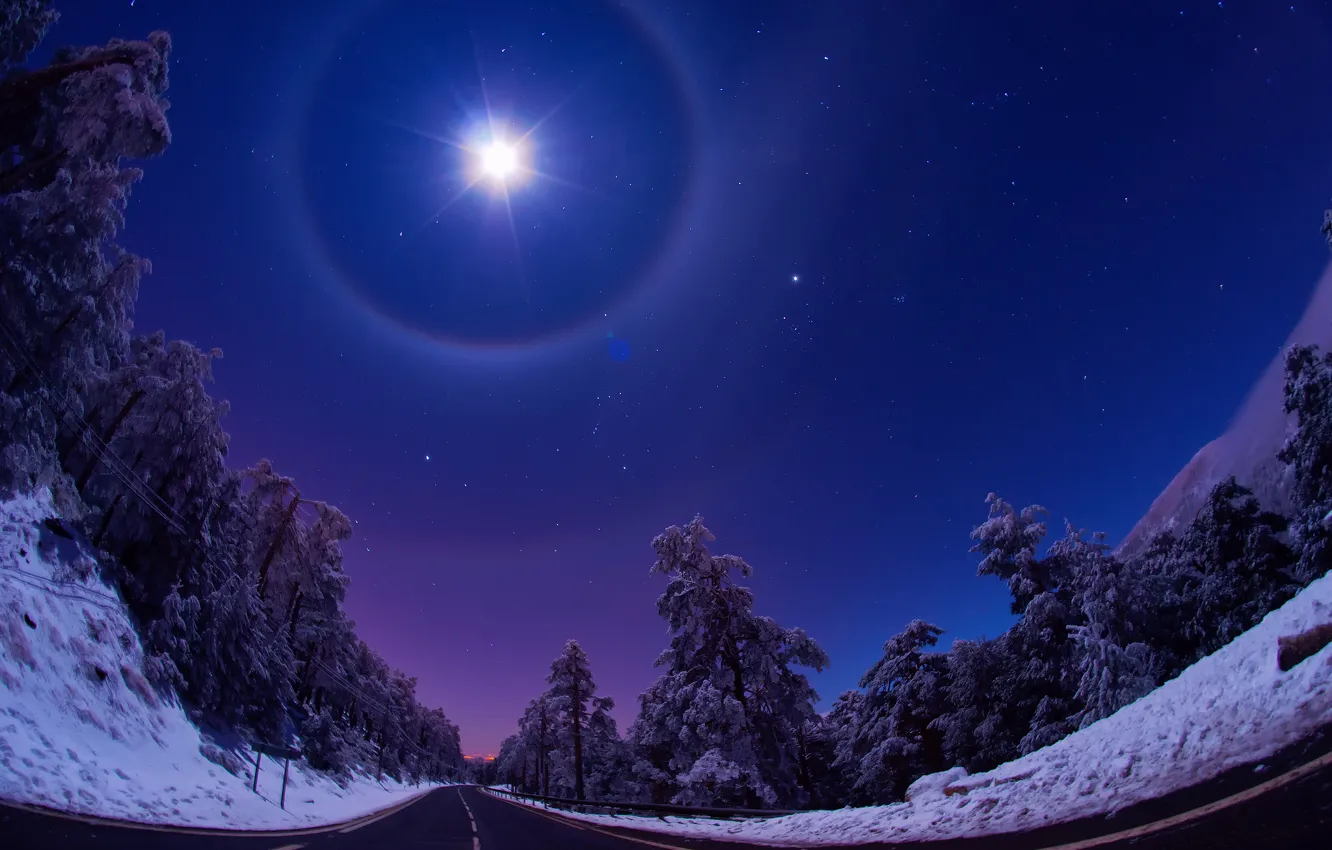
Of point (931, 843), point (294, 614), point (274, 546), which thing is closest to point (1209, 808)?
point (931, 843)

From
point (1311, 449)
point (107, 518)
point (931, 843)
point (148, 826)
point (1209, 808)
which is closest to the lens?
point (1209, 808)

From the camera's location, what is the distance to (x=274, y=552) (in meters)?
29.9

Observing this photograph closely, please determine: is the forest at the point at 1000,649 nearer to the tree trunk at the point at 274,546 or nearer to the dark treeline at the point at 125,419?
the dark treeline at the point at 125,419

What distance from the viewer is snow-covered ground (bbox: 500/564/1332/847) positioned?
15.0 ft

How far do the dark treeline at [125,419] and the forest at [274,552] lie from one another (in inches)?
2.8

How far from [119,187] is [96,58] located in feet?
16.3

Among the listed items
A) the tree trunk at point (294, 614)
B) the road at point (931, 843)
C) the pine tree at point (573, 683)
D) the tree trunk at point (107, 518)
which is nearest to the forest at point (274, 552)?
the tree trunk at point (107, 518)

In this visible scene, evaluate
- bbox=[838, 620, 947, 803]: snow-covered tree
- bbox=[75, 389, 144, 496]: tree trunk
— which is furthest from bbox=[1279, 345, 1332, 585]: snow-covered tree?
bbox=[75, 389, 144, 496]: tree trunk

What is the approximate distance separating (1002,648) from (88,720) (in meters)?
31.3

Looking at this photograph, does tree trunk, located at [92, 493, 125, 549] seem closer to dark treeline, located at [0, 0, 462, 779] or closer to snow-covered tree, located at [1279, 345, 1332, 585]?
dark treeline, located at [0, 0, 462, 779]

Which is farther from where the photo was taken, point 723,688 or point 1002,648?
point 1002,648

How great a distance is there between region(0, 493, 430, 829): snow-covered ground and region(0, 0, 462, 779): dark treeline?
5.44 ft

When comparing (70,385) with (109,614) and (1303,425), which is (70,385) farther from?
(1303,425)

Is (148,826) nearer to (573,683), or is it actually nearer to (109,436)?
(109,436)
